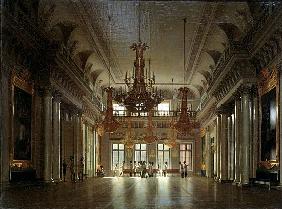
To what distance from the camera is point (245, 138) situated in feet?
57.8

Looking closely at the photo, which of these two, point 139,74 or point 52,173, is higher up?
point 139,74

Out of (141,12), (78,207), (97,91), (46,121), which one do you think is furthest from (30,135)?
(97,91)

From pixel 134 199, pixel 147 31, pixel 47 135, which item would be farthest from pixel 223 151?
pixel 134 199

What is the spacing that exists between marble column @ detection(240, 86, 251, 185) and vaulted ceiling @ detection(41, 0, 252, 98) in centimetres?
212

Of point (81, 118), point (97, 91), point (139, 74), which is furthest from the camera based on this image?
point (97, 91)

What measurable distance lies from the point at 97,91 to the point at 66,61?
539 inches

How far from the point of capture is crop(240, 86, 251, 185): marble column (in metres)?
17.3

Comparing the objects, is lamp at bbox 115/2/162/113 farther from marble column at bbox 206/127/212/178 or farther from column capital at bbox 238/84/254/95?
marble column at bbox 206/127/212/178

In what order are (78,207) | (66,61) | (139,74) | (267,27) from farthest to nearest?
(66,61) < (139,74) < (267,27) < (78,207)

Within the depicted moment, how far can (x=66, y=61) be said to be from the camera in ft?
64.1

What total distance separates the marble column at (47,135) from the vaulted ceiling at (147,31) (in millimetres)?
2224

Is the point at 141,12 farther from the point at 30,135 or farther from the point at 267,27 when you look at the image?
the point at 30,135

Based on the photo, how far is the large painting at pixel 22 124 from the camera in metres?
14.9

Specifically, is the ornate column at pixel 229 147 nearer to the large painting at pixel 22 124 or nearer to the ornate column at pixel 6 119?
the large painting at pixel 22 124
